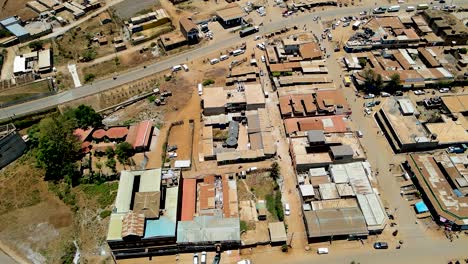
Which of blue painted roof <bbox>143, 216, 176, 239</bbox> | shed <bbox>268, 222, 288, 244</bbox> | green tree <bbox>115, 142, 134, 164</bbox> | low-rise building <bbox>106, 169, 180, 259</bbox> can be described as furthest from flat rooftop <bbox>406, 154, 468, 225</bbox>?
green tree <bbox>115, 142, 134, 164</bbox>

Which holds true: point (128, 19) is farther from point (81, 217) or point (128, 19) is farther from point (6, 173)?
point (81, 217)

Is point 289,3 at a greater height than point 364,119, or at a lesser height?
greater

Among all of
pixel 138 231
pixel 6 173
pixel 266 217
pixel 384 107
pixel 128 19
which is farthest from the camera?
pixel 128 19

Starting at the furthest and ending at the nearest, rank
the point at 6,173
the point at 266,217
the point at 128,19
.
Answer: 1. the point at 128,19
2. the point at 6,173
3. the point at 266,217

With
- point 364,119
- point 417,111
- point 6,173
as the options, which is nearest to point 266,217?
point 364,119

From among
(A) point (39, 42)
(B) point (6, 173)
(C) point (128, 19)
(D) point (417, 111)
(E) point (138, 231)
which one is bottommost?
(E) point (138, 231)

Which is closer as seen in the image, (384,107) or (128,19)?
(384,107)

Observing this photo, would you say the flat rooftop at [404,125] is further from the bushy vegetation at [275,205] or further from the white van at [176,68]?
the white van at [176,68]
